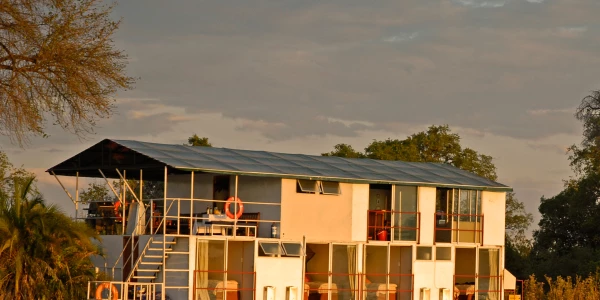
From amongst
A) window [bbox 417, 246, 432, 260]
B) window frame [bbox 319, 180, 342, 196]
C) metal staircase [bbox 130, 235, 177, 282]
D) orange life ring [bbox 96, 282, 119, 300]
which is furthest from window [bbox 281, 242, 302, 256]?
orange life ring [bbox 96, 282, 119, 300]

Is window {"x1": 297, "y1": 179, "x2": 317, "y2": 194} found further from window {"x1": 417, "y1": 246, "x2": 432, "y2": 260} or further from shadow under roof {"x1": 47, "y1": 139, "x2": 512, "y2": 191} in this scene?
window {"x1": 417, "y1": 246, "x2": 432, "y2": 260}

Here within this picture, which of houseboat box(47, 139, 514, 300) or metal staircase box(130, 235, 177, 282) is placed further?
houseboat box(47, 139, 514, 300)

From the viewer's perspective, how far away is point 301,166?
3656cm

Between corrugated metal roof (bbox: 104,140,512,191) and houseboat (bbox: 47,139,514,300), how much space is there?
7 centimetres

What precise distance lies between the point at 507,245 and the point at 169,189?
29301 mm

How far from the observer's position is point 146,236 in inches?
1310

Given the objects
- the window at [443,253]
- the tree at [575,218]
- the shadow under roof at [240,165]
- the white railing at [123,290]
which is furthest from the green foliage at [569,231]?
the white railing at [123,290]

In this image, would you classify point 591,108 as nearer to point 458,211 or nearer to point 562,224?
point 562,224

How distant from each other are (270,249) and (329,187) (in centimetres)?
329

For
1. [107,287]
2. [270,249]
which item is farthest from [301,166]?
[107,287]

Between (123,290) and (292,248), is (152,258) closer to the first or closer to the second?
(123,290)

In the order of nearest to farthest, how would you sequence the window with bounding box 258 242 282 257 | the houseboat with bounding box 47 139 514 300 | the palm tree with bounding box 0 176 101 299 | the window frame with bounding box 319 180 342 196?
the palm tree with bounding box 0 176 101 299
the houseboat with bounding box 47 139 514 300
the window with bounding box 258 242 282 257
the window frame with bounding box 319 180 342 196

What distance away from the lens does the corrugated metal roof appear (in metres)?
33.5

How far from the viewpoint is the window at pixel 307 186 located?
35.2 meters
